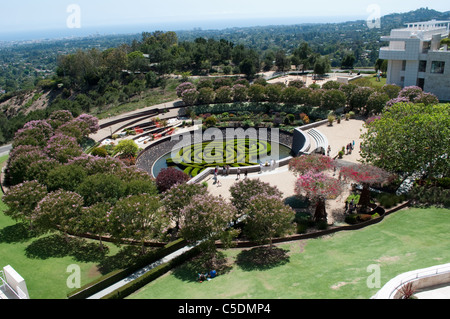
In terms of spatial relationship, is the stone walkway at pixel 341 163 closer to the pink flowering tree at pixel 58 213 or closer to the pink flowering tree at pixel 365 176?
the pink flowering tree at pixel 365 176

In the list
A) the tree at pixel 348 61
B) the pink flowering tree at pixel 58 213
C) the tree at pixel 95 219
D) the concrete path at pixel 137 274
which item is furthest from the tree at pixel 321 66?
the pink flowering tree at pixel 58 213

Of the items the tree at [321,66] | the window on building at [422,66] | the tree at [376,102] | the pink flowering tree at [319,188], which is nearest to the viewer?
the pink flowering tree at [319,188]

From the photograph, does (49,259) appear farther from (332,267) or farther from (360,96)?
(360,96)

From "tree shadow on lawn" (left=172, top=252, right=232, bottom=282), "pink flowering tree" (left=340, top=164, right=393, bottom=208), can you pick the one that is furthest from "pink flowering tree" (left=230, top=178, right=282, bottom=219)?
"pink flowering tree" (left=340, top=164, right=393, bottom=208)

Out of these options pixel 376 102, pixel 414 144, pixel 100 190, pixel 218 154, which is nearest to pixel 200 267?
pixel 100 190

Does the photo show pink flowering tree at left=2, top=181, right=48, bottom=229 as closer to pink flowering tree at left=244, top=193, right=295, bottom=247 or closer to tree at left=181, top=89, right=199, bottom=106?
pink flowering tree at left=244, top=193, right=295, bottom=247
